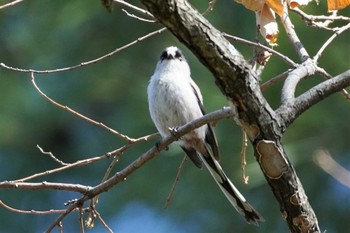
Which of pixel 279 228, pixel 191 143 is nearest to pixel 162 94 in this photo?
pixel 191 143

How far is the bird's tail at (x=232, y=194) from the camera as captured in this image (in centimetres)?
262

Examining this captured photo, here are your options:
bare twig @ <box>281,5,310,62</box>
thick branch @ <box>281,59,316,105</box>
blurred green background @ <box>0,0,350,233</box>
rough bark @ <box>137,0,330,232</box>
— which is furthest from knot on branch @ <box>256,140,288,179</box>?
blurred green background @ <box>0,0,350,233</box>

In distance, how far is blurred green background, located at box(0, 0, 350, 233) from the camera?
14.7ft

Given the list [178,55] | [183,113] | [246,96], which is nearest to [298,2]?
[246,96]

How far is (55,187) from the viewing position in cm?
193

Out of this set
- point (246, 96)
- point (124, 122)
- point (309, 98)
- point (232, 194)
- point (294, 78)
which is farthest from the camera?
point (124, 122)

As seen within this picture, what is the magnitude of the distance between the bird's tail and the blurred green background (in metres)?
1.00

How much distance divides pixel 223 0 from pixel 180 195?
121 centimetres

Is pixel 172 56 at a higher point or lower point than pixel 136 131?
higher

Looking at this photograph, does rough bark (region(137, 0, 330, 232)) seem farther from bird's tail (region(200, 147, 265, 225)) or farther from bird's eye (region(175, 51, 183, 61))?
bird's eye (region(175, 51, 183, 61))

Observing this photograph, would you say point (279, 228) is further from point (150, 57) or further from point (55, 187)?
point (55, 187)

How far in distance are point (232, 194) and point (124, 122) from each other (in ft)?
7.11

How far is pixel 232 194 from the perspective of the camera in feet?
9.54

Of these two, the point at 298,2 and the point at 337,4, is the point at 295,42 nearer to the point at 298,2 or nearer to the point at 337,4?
the point at 298,2
